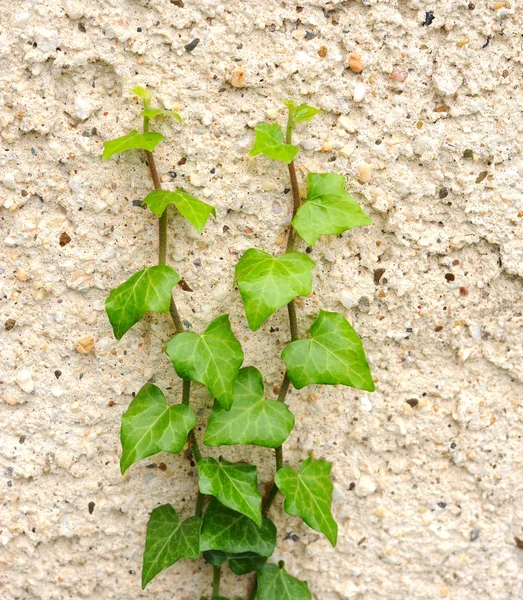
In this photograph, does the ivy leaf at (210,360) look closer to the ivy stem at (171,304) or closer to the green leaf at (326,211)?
the ivy stem at (171,304)

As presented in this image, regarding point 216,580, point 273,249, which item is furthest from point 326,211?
point 216,580

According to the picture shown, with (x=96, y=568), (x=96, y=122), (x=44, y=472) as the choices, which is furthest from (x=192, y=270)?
(x=96, y=568)

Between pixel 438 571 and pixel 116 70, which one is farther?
pixel 438 571

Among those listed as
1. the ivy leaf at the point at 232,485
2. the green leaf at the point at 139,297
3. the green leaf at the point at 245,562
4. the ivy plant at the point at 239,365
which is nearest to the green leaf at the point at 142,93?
the ivy plant at the point at 239,365

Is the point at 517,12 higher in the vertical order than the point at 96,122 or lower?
higher

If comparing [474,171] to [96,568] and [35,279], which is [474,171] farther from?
[96,568]

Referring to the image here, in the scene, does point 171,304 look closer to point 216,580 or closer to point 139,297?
point 139,297

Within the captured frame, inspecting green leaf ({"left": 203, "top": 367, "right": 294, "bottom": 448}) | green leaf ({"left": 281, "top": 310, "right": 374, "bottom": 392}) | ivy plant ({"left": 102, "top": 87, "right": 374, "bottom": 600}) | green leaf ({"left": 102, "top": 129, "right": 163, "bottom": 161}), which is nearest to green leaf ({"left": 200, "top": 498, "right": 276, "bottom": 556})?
ivy plant ({"left": 102, "top": 87, "right": 374, "bottom": 600})
